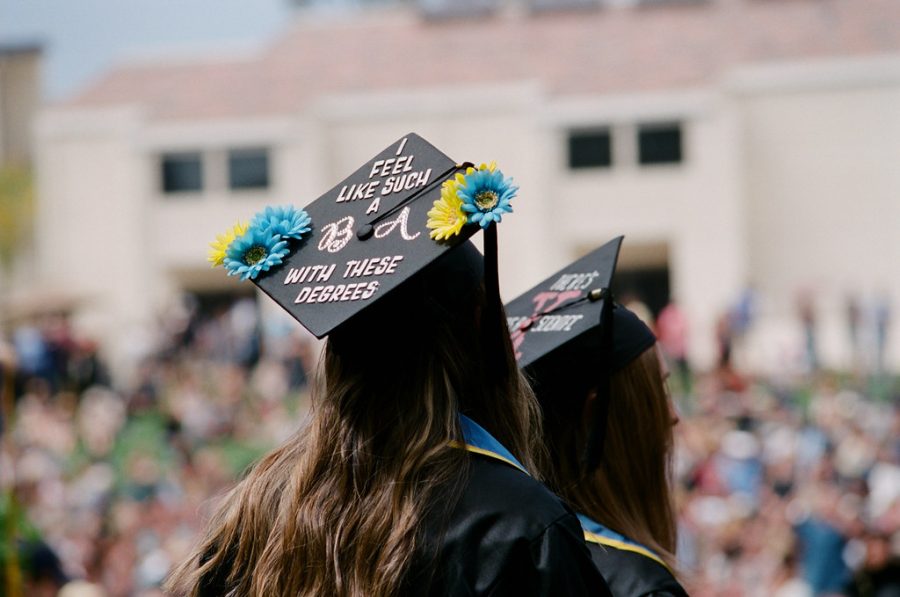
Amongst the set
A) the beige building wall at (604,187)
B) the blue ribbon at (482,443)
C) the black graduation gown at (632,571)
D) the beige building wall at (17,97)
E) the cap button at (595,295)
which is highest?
the beige building wall at (17,97)

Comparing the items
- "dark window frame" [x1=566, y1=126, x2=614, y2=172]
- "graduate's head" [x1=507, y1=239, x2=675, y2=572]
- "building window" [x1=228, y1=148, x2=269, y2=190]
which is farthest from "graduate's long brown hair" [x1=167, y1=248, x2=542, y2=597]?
"building window" [x1=228, y1=148, x2=269, y2=190]

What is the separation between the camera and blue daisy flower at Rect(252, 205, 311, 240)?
7.25 ft

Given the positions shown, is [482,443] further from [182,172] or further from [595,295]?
[182,172]

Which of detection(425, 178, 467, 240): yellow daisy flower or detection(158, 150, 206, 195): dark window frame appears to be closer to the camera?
detection(425, 178, 467, 240): yellow daisy flower

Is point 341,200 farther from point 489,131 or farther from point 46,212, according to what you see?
point 46,212

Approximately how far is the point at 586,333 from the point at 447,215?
82 cm

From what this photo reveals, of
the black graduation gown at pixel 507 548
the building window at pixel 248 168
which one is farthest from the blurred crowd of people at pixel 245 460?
the building window at pixel 248 168

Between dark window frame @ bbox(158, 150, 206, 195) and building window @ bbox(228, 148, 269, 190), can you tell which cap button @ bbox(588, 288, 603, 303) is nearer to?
building window @ bbox(228, 148, 269, 190)

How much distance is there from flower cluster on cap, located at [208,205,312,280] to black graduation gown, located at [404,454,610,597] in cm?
53

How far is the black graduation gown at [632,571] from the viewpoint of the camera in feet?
8.22

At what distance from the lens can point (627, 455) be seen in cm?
285

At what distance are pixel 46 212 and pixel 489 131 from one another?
13811mm

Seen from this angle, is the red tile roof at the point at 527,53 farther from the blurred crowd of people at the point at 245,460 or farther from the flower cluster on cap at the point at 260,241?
the flower cluster on cap at the point at 260,241

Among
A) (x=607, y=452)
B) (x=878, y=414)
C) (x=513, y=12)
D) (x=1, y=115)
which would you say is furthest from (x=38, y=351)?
(x=1, y=115)
